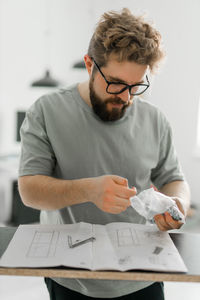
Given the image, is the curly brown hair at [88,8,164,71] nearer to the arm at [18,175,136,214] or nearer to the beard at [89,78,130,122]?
the beard at [89,78,130,122]

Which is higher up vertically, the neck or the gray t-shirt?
the neck

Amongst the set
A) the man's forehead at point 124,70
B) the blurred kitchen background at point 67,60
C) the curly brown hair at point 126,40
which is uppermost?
the curly brown hair at point 126,40

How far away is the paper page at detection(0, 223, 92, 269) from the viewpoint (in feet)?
3.05

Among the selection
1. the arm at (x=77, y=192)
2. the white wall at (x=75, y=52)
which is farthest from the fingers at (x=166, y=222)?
the white wall at (x=75, y=52)

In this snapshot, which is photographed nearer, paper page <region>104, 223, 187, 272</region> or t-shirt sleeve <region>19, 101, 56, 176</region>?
paper page <region>104, 223, 187, 272</region>

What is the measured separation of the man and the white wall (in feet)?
9.54

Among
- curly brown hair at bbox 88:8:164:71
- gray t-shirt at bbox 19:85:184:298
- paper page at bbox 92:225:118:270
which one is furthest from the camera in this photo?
gray t-shirt at bbox 19:85:184:298

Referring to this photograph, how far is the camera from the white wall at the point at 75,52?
4199 mm

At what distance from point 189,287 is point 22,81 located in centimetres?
286

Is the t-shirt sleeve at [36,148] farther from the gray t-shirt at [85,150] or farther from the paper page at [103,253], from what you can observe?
the paper page at [103,253]

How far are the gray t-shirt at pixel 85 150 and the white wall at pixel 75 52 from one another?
2.89m

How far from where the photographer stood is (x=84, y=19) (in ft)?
15.8

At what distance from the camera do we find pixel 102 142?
135cm

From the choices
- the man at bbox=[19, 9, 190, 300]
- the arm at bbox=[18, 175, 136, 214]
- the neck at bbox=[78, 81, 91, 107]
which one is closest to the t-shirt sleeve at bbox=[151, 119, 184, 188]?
the man at bbox=[19, 9, 190, 300]
